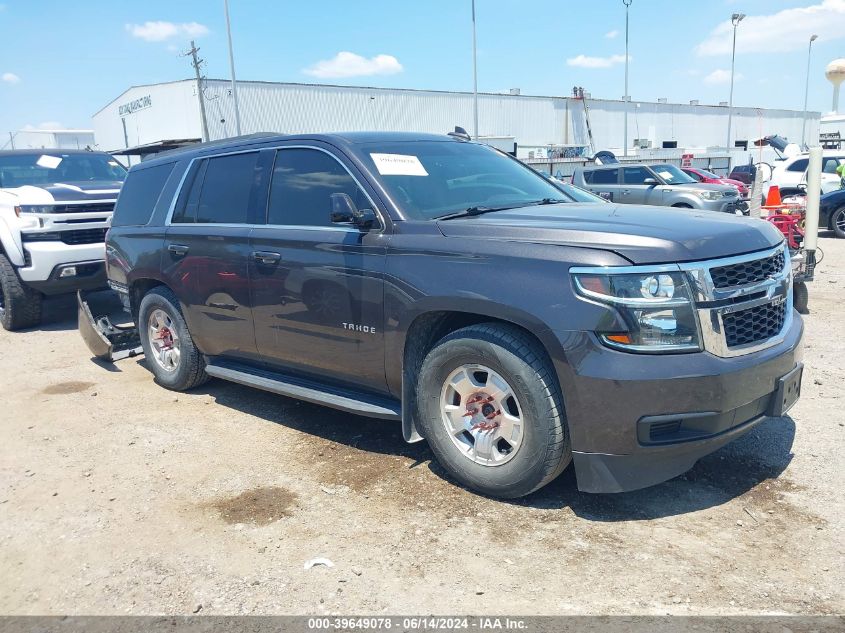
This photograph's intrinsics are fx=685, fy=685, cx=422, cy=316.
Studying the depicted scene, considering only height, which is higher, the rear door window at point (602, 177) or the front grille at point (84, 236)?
the rear door window at point (602, 177)

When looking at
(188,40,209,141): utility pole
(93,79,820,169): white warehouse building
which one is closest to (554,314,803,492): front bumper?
(93,79,820,169): white warehouse building

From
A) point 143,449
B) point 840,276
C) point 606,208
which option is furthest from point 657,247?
point 840,276

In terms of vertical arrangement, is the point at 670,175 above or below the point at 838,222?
above

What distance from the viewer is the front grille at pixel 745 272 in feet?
10.0

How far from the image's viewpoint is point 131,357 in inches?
267

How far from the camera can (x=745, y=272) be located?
10.4 ft

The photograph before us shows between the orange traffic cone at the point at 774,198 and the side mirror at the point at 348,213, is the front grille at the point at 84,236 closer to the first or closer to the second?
the side mirror at the point at 348,213

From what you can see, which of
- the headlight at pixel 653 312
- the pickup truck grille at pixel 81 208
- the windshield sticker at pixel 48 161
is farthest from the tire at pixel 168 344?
the windshield sticker at pixel 48 161

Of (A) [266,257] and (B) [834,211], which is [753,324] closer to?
(A) [266,257]

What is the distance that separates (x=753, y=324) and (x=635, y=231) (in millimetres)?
716

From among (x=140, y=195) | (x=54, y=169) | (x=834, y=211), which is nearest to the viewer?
(x=140, y=195)

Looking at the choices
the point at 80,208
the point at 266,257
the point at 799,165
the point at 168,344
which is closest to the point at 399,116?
the point at 799,165

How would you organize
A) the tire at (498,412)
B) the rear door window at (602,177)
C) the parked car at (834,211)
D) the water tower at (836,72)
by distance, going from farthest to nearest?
the water tower at (836,72)
the rear door window at (602,177)
the parked car at (834,211)
the tire at (498,412)

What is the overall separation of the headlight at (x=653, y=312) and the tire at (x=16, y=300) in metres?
7.50
